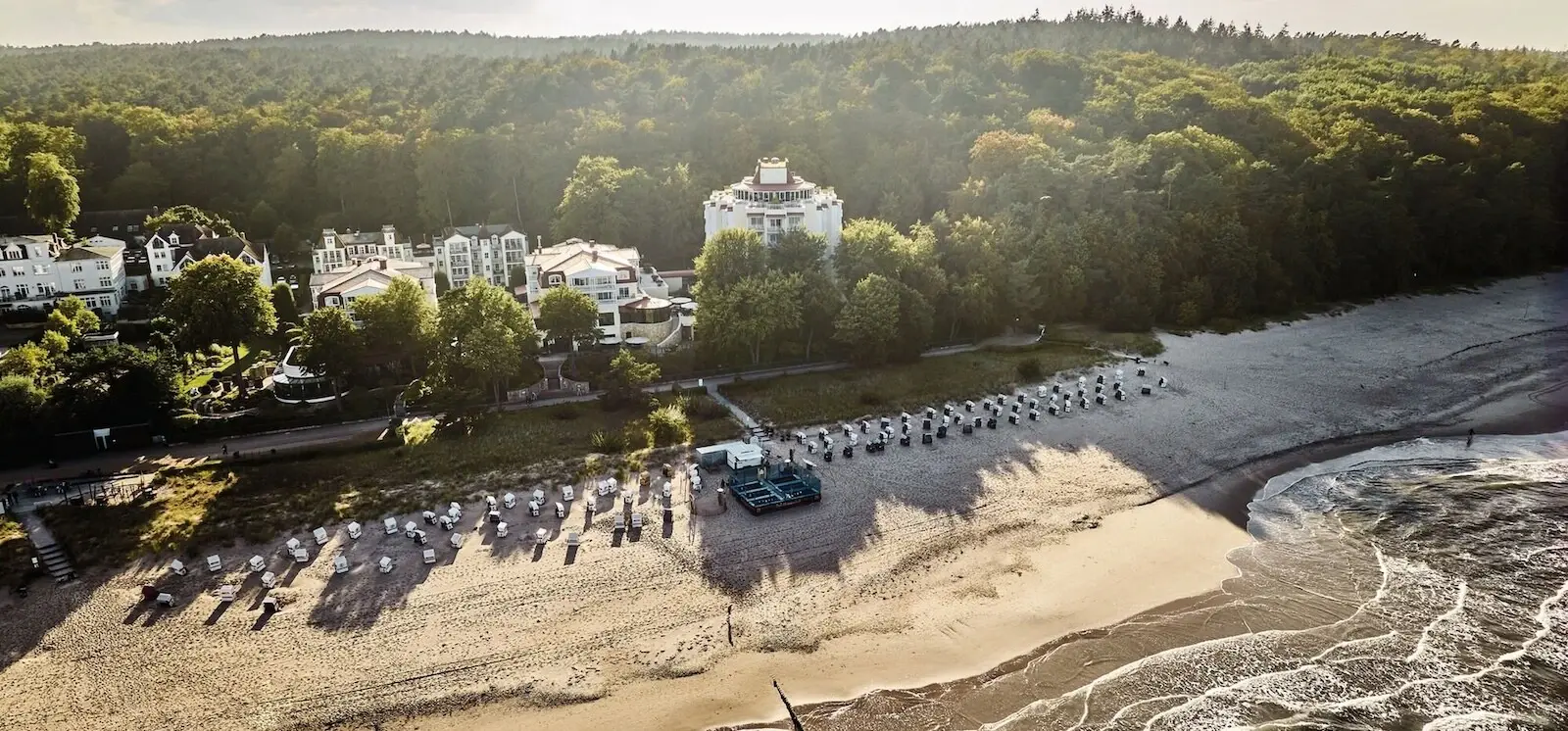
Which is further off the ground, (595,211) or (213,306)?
(595,211)

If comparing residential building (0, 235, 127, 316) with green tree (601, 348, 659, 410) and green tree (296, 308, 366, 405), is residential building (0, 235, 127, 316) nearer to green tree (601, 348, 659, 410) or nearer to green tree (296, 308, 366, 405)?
green tree (296, 308, 366, 405)

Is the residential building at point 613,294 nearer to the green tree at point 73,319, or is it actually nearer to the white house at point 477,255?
the white house at point 477,255

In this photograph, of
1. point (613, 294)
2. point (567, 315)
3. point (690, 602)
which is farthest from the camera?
point (613, 294)

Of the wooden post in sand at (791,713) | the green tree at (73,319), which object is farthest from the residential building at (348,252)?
the wooden post in sand at (791,713)

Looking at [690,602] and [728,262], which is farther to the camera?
[728,262]

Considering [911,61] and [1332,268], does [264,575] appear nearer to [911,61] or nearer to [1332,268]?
[1332,268]

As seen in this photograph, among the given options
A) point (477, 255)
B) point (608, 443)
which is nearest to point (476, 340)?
point (608, 443)

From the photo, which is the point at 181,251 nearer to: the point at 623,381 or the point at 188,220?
the point at 188,220
